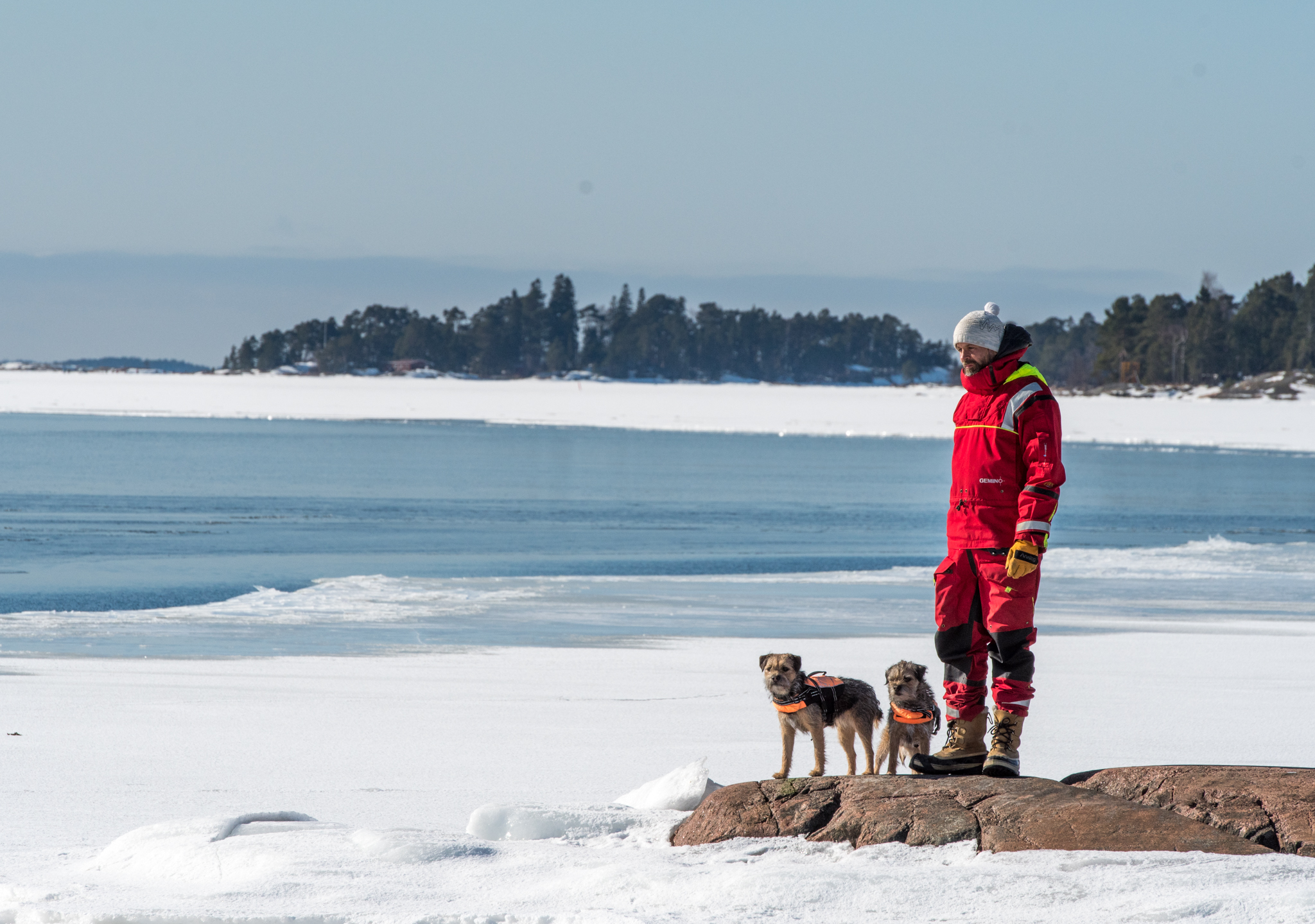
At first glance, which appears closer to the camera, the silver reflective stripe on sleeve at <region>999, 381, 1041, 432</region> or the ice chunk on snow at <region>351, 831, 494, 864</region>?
the ice chunk on snow at <region>351, 831, 494, 864</region>

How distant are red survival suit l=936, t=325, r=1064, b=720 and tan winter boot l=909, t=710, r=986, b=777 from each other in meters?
0.17

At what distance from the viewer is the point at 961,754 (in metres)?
5.06

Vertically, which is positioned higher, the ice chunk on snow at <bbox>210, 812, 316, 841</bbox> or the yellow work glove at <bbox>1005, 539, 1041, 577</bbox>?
the yellow work glove at <bbox>1005, 539, 1041, 577</bbox>

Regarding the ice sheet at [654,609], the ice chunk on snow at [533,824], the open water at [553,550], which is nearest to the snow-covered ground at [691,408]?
the open water at [553,550]

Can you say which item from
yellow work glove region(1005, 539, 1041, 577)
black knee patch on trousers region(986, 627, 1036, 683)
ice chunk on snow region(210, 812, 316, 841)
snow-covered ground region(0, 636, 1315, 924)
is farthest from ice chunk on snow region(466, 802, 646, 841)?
yellow work glove region(1005, 539, 1041, 577)

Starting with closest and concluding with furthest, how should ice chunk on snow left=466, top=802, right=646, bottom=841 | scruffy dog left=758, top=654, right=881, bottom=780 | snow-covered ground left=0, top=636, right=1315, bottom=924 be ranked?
snow-covered ground left=0, top=636, right=1315, bottom=924
ice chunk on snow left=466, top=802, right=646, bottom=841
scruffy dog left=758, top=654, right=881, bottom=780

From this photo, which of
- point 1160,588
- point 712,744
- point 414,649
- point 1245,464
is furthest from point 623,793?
point 1245,464

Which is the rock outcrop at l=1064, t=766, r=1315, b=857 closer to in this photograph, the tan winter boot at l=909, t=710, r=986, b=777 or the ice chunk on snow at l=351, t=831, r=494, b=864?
the tan winter boot at l=909, t=710, r=986, b=777

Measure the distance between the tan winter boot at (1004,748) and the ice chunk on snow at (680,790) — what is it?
965 mm

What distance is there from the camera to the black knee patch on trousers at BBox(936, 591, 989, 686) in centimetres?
494

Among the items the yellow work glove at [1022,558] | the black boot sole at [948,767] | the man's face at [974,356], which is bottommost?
the black boot sole at [948,767]

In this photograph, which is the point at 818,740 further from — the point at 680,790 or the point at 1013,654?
the point at 1013,654

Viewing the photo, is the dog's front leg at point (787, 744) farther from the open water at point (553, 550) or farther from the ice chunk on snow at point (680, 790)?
the open water at point (553, 550)

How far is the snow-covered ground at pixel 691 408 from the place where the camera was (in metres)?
53.3
